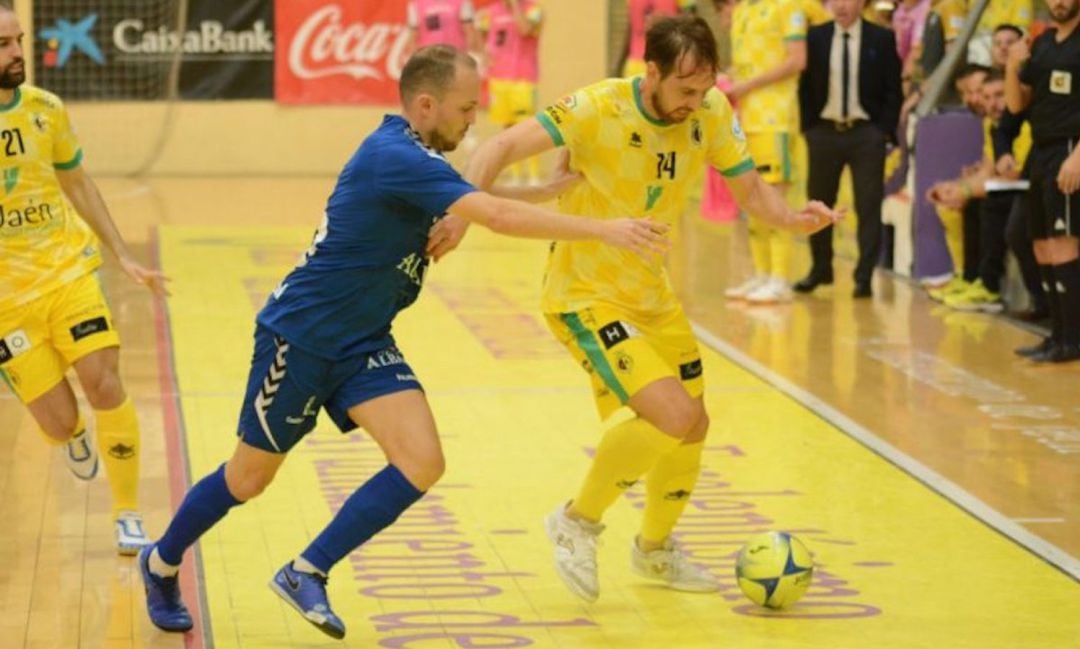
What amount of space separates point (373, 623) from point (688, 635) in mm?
1066

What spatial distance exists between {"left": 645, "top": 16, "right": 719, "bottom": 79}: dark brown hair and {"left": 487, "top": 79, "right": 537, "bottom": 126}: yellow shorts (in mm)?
14328

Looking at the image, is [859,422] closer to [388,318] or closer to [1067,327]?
[1067,327]

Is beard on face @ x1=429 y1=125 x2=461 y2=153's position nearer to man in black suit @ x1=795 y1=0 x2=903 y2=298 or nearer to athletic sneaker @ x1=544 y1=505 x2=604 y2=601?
athletic sneaker @ x1=544 y1=505 x2=604 y2=601

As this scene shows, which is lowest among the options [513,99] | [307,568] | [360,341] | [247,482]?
[513,99]

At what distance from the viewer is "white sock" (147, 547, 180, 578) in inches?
262

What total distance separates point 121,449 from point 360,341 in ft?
6.11

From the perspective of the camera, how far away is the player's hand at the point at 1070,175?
38.5 ft

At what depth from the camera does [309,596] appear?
250 inches

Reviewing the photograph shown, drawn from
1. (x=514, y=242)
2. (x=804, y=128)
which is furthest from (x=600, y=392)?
(x=514, y=242)

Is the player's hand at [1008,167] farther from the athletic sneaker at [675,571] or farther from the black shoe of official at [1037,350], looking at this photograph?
the athletic sneaker at [675,571]

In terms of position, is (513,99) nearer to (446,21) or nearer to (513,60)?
(513,60)

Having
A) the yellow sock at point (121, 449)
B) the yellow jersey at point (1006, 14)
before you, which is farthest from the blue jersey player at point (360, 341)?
the yellow jersey at point (1006, 14)

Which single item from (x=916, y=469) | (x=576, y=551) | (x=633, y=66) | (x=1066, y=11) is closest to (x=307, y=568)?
(x=576, y=551)

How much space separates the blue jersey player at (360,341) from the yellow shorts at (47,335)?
1.37 metres
